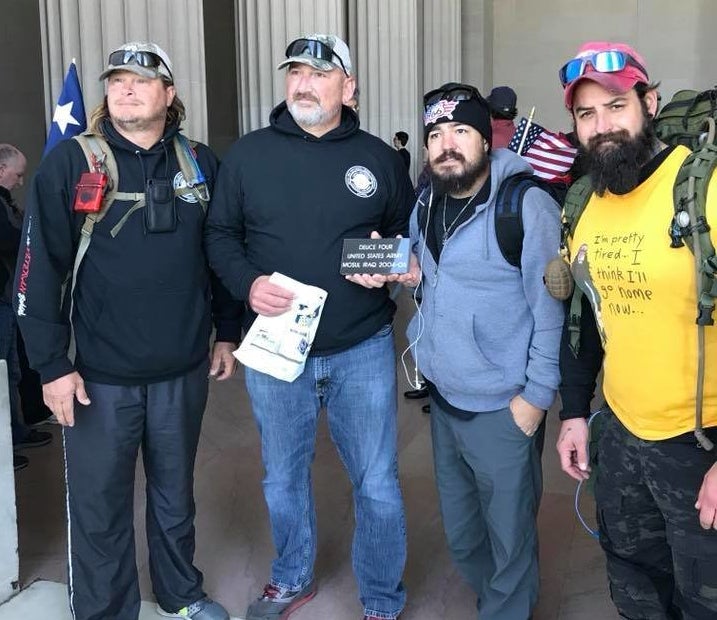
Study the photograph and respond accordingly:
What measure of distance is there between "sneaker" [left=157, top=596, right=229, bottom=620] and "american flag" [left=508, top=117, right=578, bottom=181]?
2.67m

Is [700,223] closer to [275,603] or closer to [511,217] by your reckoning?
[511,217]

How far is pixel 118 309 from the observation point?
2.91 metres

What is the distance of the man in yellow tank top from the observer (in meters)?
2.09

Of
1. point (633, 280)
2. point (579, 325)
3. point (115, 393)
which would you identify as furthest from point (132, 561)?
point (633, 280)

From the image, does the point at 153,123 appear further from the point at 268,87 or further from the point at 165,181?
the point at 268,87

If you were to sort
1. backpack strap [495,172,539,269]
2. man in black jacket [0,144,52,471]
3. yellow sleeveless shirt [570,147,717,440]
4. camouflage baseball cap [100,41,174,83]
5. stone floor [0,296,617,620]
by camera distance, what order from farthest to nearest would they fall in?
1. man in black jacket [0,144,52,471]
2. stone floor [0,296,617,620]
3. camouflage baseball cap [100,41,174,83]
4. backpack strap [495,172,539,269]
5. yellow sleeveless shirt [570,147,717,440]

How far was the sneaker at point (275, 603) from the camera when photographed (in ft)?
10.8

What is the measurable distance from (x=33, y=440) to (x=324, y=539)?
244 centimetres

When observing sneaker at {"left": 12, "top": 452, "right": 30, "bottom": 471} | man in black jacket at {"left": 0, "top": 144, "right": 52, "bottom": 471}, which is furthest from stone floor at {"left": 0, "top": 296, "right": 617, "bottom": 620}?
man in black jacket at {"left": 0, "top": 144, "right": 52, "bottom": 471}

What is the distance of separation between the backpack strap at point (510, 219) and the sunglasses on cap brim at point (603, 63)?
18.8 inches

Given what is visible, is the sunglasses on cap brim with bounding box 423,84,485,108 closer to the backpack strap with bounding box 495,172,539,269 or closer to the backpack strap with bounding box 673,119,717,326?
the backpack strap with bounding box 495,172,539,269

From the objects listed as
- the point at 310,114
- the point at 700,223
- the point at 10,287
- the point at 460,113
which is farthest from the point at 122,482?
the point at 10,287

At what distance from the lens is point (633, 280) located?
214cm

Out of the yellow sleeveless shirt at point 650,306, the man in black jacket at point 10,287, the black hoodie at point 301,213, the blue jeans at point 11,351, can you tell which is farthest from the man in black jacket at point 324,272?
the blue jeans at point 11,351
